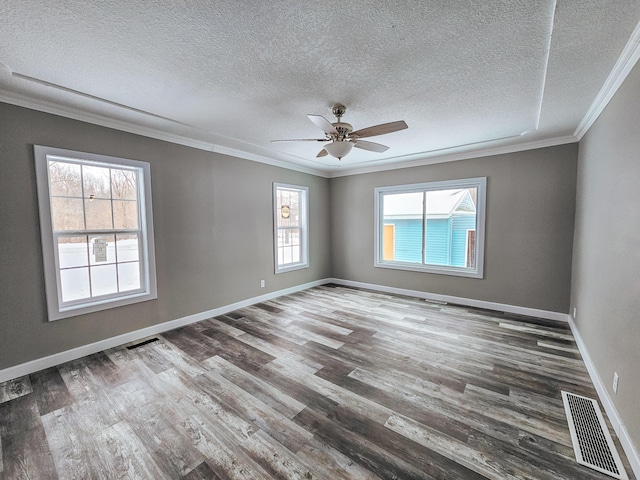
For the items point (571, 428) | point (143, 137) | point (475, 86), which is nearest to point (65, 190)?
point (143, 137)

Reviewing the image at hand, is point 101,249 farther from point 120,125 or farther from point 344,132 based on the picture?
point 344,132

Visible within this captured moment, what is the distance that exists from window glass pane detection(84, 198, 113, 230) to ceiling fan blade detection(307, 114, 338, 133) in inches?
107

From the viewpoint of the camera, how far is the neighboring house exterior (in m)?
4.62

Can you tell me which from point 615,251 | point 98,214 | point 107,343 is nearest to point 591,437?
point 615,251

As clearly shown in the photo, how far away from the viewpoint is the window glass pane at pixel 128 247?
3277 millimetres

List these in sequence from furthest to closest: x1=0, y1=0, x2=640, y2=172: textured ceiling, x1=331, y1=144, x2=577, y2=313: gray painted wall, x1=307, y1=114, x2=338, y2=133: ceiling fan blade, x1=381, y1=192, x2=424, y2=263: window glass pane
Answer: x1=381, y1=192, x2=424, y2=263: window glass pane
x1=331, y1=144, x2=577, y2=313: gray painted wall
x1=307, y1=114, x2=338, y2=133: ceiling fan blade
x1=0, y1=0, x2=640, y2=172: textured ceiling

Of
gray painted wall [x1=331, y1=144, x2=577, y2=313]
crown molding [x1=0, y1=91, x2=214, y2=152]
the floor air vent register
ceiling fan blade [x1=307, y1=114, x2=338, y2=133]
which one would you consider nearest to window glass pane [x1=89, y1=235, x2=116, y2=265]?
crown molding [x1=0, y1=91, x2=214, y2=152]

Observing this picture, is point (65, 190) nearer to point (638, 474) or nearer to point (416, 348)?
point (416, 348)

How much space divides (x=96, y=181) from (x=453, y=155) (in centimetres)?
525

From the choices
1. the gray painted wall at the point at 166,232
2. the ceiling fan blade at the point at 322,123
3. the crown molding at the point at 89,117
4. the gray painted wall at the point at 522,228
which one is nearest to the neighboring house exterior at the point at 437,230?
the gray painted wall at the point at 522,228

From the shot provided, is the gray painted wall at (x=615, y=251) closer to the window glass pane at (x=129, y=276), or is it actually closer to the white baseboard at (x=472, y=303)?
the white baseboard at (x=472, y=303)

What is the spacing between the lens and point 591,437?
70.1 inches

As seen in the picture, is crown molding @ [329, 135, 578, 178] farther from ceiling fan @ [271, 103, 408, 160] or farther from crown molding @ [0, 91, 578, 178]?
ceiling fan @ [271, 103, 408, 160]

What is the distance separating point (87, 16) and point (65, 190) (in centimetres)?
207
